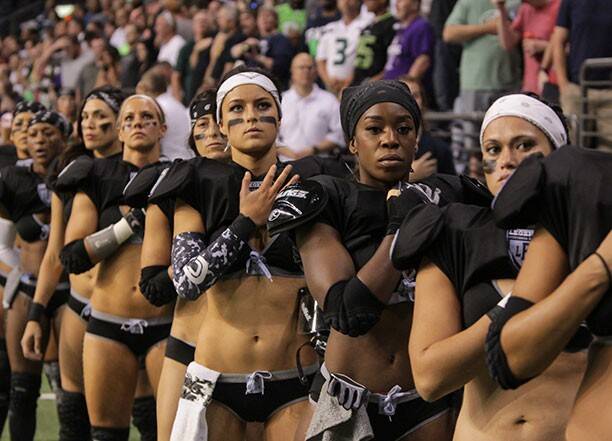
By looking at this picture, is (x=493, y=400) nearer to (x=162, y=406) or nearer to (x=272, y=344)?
(x=272, y=344)

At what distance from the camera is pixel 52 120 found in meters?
7.81

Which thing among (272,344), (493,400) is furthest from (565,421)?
(272,344)

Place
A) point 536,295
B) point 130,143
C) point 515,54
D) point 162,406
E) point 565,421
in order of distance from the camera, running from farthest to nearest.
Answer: point 515,54 < point 130,143 < point 162,406 < point 565,421 < point 536,295

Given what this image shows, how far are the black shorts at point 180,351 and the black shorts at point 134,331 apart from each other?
0.74 meters

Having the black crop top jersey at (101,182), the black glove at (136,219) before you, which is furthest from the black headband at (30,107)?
the black glove at (136,219)

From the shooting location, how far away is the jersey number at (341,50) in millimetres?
10953

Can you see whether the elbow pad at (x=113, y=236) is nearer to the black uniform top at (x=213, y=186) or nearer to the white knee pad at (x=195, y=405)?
the black uniform top at (x=213, y=186)

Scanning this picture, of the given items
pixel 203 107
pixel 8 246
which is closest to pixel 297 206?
pixel 203 107

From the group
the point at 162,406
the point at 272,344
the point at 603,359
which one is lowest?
the point at 162,406

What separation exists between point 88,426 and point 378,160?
3.12 m

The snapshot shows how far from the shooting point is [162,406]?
518 cm

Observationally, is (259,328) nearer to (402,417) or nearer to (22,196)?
(402,417)

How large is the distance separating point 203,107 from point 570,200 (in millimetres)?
3022

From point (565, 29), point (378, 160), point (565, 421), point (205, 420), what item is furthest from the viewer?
point (565, 29)
